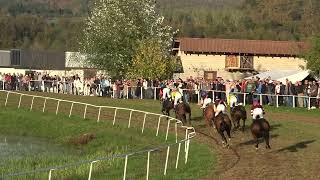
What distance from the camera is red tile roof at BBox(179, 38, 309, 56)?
69000 millimetres

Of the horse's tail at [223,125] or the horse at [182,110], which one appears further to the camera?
the horse at [182,110]

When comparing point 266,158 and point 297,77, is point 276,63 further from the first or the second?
point 266,158

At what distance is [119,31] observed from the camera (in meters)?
55.8

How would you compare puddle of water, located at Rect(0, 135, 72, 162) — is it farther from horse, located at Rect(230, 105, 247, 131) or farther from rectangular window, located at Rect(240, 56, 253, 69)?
rectangular window, located at Rect(240, 56, 253, 69)

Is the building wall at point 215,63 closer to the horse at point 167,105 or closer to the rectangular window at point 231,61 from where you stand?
the rectangular window at point 231,61

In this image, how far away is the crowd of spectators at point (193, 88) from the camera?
120ft

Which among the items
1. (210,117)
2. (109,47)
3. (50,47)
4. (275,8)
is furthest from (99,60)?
(275,8)

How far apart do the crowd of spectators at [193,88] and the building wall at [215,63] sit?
869 inches

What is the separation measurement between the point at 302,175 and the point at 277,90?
1801 cm

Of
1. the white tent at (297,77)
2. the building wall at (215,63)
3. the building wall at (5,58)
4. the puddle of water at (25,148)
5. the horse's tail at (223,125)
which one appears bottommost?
the puddle of water at (25,148)

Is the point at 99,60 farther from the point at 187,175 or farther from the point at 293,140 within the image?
the point at 187,175

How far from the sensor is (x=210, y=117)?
93.5 ft

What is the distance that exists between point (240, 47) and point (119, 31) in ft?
60.0

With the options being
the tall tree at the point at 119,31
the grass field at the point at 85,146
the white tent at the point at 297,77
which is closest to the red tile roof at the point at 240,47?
the tall tree at the point at 119,31
